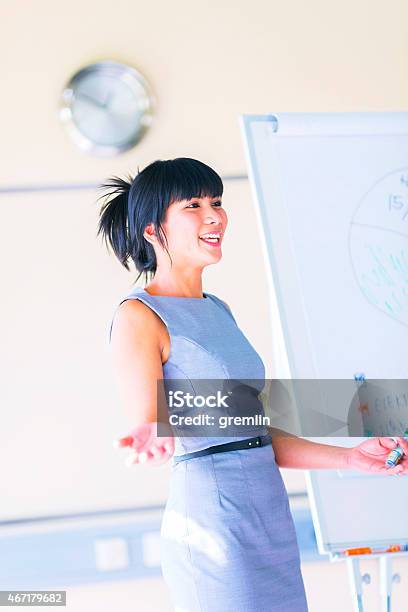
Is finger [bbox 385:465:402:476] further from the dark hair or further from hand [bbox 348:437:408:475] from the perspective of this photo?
the dark hair

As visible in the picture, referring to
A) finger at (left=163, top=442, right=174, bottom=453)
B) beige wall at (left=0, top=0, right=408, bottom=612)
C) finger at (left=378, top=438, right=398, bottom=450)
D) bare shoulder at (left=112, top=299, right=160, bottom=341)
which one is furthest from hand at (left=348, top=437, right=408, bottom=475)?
beige wall at (left=0, top=0, right=408, bottom=612)

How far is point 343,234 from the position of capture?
178 cm

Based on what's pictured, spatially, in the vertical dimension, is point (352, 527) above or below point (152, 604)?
above

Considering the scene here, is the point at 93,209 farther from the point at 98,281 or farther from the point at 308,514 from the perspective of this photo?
the point at 308,514

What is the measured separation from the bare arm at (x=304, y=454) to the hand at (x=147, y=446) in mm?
468

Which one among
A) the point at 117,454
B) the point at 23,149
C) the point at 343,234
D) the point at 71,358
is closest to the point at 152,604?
the point at 117,454

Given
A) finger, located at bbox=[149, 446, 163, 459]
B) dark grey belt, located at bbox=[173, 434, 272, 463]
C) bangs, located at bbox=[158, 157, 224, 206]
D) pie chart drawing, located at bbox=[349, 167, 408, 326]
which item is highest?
bangs, located at bbox=[158, 157, 224, 206]

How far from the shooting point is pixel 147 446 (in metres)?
0.97

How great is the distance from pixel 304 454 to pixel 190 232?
18.3 inches

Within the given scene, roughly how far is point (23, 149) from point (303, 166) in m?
0.94

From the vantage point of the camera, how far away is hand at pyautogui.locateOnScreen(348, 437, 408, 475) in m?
1.38

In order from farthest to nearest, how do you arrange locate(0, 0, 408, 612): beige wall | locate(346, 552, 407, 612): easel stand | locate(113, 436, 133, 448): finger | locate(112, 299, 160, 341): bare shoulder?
locate(0, 0, 408, 612): beige wall < locate(346, 552, 407, 612): easel stand < locate(112, 299, 160, 341): bare shoulder < locate(113, 436, 133, 448): finger

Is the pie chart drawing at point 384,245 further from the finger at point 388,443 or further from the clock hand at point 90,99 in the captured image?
the clock hand at point 90,99

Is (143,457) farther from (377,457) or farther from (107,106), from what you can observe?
(107,106)
